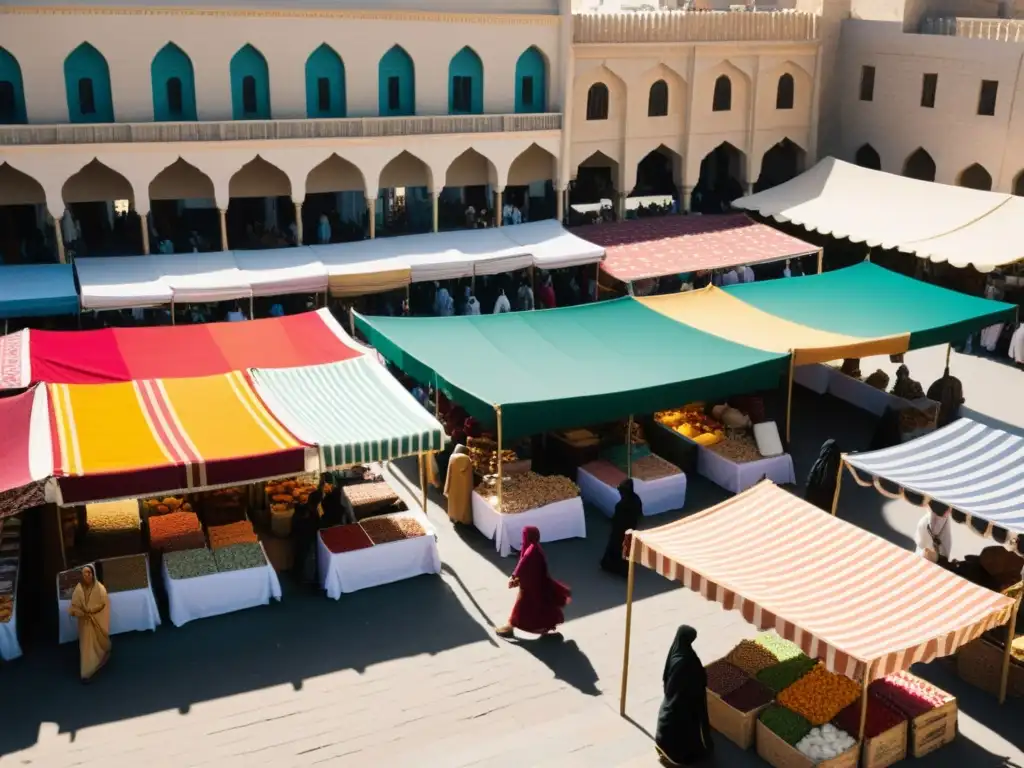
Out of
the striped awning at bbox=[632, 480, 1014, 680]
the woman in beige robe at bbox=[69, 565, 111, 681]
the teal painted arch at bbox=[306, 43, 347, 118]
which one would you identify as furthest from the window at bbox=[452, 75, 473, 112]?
the woman in beige robe at bbox=[69, 565, 111, 681]

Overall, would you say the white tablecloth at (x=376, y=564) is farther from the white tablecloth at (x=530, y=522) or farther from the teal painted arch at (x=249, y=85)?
the teal painted arch at (x=249, y=85)

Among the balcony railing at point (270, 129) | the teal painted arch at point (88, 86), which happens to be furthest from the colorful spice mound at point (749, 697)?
the teal painted arch at point (88, 86)

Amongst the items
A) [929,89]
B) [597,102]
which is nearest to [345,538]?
[597,102]

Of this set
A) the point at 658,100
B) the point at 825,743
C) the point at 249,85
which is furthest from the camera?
the point at 658,100

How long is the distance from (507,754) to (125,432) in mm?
4698

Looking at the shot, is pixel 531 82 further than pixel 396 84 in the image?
Yes

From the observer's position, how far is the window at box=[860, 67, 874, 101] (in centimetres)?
2258

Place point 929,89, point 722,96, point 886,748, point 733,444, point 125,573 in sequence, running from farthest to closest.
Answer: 1. point 722,96
2. point 929,89
3. point 733,444
4. point 125,573
5. point 886,748

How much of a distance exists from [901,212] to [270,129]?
10584 mm

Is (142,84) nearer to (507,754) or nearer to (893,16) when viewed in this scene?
(507,754)

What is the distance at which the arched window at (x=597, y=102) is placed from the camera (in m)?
21.1

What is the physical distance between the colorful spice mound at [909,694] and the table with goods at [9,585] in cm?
703

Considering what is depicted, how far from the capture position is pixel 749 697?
8.66 meters

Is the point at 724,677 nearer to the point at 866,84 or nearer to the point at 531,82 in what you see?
the point at 531,82
